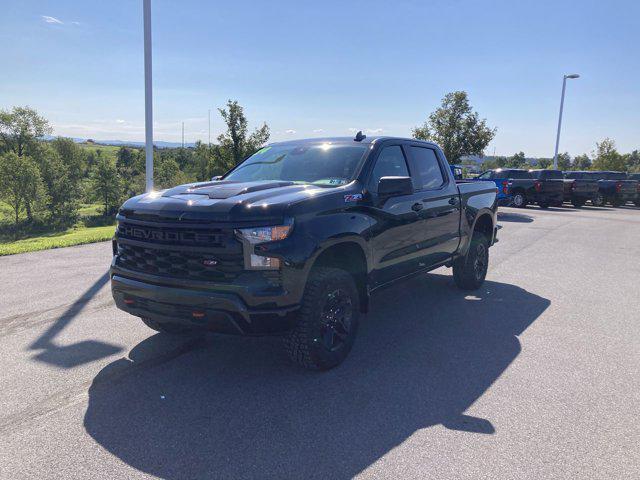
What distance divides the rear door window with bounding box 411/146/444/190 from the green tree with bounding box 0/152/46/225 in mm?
65392

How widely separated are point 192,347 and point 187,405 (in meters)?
1.12

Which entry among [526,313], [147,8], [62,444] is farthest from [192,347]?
[147,8]

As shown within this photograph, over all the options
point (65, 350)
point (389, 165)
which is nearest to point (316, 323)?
point (389, 165)

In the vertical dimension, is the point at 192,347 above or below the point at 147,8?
below

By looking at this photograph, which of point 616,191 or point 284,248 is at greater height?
point 284,248

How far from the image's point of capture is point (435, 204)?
18.0 feet

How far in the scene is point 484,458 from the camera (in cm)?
282

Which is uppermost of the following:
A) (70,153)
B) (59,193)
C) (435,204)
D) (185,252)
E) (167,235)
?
(70,153)

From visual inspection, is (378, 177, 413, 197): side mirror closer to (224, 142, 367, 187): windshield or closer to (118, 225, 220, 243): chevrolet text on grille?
(224, 142, 367, 187): windshield

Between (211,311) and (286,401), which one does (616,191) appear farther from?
(211,311)

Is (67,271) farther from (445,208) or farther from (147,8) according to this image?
(147,8)

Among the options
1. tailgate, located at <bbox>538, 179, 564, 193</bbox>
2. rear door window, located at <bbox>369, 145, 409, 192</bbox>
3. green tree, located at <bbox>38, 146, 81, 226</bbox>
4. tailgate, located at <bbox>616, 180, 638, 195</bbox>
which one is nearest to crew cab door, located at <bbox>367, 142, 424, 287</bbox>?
rear door window, located at <bbox>369, 145, 409, 192</bbox>

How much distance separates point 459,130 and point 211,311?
23.7 metres

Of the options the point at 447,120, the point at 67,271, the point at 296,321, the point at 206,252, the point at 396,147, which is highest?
the point at 447,120
